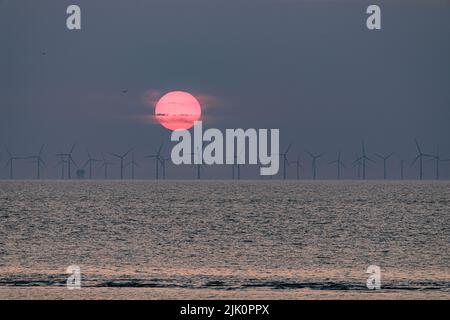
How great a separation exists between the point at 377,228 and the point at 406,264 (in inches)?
1882

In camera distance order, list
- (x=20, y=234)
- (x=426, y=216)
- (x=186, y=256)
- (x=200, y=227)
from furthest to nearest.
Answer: (x=426, y=216)
(x=200, y=227)
(x=20, y=234)
(x=186, y=256)

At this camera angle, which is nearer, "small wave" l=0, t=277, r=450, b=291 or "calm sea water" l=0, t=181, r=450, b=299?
"calm sea water" l=0, t=181, r=450, b=299

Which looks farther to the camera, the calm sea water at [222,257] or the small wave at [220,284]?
the small wave at [220,284]

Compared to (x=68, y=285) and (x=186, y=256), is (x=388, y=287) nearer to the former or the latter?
(x=68, y=285)

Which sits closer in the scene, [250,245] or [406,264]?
[406,264]

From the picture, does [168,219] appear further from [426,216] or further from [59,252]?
[59,252]

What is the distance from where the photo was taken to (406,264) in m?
61.0

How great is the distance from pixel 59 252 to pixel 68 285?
1015 inches

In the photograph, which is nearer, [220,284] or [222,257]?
[220,284]

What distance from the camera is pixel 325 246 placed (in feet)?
256
